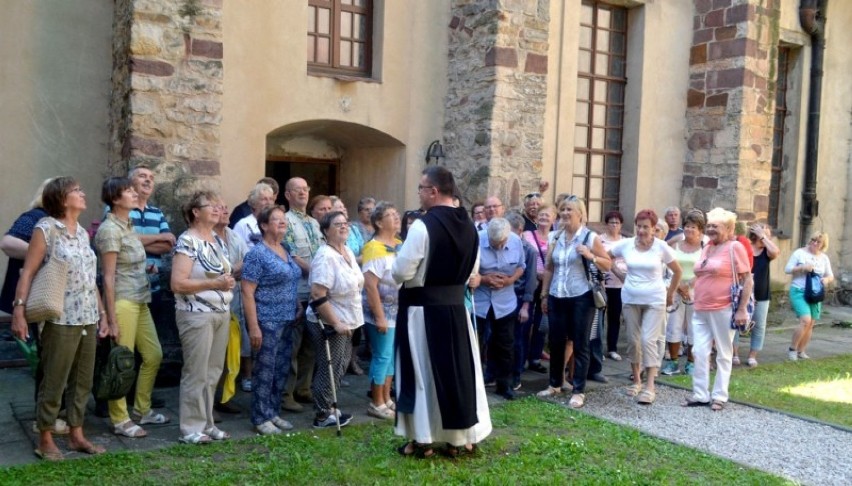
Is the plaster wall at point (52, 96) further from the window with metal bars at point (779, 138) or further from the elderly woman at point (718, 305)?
the window with metal bars at point (779, 138)

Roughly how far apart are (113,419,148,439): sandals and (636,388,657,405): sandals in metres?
4.23

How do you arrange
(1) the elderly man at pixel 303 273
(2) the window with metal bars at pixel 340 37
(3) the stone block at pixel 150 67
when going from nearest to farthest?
(1) the elderly man at pixel 303 273 < (3) the stone block at pixel 150 67 < (2) the window with metal bars at pixel 340 37

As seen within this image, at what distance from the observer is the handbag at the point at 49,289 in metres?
4.93

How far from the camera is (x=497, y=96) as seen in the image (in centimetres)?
980

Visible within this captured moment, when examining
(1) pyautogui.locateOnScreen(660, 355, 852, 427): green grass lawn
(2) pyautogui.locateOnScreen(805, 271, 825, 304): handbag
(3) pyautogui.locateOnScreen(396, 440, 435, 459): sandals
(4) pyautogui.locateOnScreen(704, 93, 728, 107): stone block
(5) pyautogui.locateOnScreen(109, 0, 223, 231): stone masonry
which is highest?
(4) pyautogui.locateOnScreen(704, 93, 728, 107): stone block

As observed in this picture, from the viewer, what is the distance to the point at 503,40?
32.1 ft

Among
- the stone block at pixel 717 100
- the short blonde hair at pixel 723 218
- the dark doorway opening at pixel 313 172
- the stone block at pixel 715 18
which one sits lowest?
the short blonde hair at pixel 723 218

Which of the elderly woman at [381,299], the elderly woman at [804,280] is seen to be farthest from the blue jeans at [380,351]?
the elderly woman at [804,280]

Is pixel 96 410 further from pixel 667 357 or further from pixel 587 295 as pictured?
pixel 667 357

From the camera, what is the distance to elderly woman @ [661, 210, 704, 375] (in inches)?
329

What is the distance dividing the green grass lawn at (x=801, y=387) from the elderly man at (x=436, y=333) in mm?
3500

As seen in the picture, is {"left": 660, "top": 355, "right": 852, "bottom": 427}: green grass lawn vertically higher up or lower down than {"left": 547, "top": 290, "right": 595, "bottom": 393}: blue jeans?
lower down

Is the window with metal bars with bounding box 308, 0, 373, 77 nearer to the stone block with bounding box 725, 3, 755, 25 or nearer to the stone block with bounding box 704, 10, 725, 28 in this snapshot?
the stone block with bounding box 704, 10, 725, 28

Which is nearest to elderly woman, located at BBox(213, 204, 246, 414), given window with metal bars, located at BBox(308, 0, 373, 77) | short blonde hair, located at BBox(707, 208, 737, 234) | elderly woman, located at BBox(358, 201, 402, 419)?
elderly woman, located at BBox(358, 201, 402, 419)
